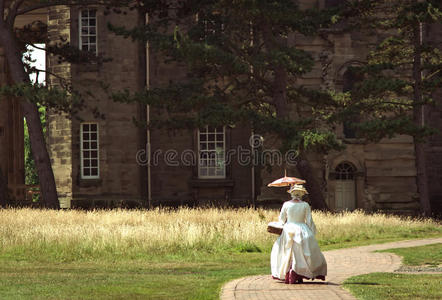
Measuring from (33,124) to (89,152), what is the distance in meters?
5.38

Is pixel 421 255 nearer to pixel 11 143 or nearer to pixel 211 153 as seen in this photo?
pixel 211 153

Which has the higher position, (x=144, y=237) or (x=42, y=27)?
(x=42, y=27)

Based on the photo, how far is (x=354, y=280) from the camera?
11.5m

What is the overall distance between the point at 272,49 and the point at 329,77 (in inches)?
206

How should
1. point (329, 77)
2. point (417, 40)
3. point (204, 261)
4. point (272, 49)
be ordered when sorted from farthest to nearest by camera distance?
point (329, 77) → point (417, 40) → point (272, 49) → point (204, 261)

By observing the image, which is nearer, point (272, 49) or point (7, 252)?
point (7, 252)

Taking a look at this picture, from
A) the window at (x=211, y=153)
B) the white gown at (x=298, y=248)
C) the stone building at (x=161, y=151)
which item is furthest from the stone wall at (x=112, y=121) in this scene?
the white gown at (x=298, y=248)

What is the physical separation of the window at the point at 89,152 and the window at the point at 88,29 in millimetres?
3660

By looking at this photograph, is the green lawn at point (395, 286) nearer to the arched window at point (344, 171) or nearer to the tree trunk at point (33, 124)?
the tree trunk at point (33, 124)

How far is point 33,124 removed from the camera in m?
26.8

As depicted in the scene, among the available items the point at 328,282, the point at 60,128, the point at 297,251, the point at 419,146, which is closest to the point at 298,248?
the point at 297,251

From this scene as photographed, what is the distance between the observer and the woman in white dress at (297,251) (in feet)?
37.2

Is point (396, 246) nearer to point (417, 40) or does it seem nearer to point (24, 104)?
point (417, 40)

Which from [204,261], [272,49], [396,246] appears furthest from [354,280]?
[272,49]
